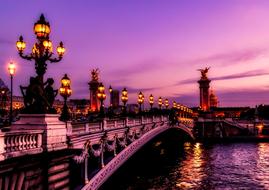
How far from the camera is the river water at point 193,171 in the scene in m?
36.0

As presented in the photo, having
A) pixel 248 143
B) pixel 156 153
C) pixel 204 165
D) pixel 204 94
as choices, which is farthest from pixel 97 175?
pixel 204 94

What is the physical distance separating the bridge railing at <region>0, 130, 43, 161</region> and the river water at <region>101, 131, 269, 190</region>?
18.0 meters

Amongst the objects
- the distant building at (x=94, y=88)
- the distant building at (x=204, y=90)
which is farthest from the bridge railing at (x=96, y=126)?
the distant building at (x=204, y=90)

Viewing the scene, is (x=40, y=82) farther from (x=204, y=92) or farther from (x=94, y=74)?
(x=204, y=92)

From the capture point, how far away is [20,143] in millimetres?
12656

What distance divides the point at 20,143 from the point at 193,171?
3366 cm

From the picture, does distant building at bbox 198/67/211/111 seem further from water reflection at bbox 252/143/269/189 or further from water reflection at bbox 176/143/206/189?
water reflection at bbox 176/143/206/189

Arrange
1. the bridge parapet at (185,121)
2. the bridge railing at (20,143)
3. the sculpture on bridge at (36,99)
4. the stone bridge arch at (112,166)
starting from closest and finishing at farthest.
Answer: the bridge railing at (20,143) → the sculpture on bridge at (36,99) → the stone bridge arch at (112,166) → the bridge parapet at (185,121)

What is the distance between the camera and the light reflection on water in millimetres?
36156

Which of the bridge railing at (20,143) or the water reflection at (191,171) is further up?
the bridge railing at (20,143)

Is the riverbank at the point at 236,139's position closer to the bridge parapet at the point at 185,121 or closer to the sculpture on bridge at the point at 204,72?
the bridge parapet at the point at 185,121

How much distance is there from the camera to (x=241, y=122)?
315 ft

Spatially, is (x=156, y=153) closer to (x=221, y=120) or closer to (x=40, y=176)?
(x=221, y=120)

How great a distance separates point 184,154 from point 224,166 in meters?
12.5
